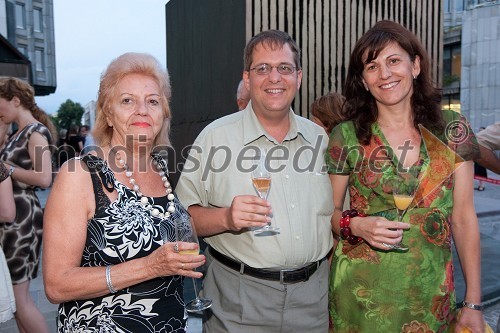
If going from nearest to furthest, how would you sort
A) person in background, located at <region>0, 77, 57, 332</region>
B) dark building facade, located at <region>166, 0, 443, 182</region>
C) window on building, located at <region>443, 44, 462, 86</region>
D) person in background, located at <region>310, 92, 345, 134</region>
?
person in background, located at <region>0, 77, 57, 332</region>, person in background, located at <region>310, 92, 345, 134</region>, dark building facade, located at <region>166, 0, 443, 182</region>, window on building, located at <region>443, 44, 462, 86</region>

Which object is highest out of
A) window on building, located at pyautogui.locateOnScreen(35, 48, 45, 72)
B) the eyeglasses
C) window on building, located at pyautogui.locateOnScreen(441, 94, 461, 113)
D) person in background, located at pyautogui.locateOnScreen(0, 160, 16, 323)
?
window on building, located at pyautogui.locateOnScreen(35, 48, 45, 72)

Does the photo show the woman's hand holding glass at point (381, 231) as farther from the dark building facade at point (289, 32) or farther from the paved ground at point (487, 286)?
the dark building facade at point (289, 32)

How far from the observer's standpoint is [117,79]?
1998mm

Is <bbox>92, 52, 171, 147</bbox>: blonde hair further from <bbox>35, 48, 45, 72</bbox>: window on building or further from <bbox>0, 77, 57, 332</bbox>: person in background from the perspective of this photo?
<bbox>35, 48, 45, 72</bbox>: window on building

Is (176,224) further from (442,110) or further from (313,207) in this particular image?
(442,110)

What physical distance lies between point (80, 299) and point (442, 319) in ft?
5.67

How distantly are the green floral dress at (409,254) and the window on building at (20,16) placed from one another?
4044cm

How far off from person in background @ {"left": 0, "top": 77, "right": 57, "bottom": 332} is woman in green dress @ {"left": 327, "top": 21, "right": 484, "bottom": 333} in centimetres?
233

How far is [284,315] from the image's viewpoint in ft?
7.47

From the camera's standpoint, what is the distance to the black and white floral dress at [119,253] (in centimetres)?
181

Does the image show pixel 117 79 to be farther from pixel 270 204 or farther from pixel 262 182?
pixel 270 204

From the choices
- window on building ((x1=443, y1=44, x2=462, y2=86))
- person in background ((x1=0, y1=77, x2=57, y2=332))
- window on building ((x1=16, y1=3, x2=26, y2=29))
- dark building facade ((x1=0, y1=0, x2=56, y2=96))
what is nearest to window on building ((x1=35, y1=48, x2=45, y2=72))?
dark building facade ((x1=0, y1=0, x2=56, y2=96))

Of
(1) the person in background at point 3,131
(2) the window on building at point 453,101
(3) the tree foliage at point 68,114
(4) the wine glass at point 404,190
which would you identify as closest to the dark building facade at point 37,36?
(2) the window on building at point 453,101

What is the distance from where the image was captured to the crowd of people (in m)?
1.83
